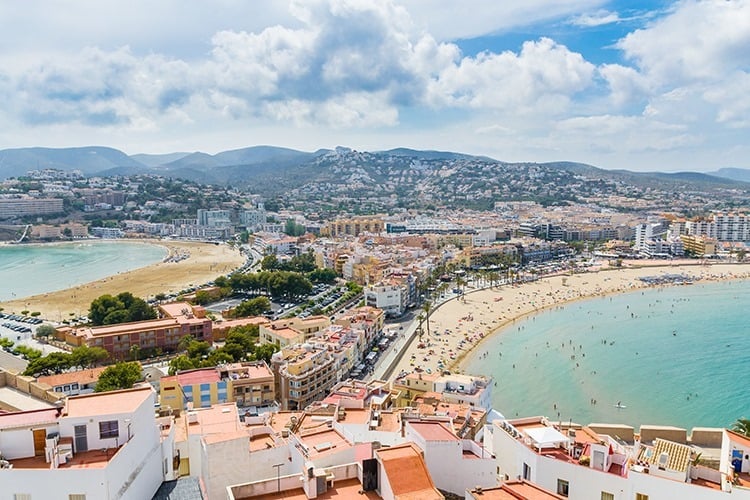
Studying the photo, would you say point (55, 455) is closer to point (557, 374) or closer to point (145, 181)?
point (557, 374)

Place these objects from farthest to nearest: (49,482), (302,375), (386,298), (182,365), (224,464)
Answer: (386,298) → (182,365) → (302,375) → (224,464) → (49,482)

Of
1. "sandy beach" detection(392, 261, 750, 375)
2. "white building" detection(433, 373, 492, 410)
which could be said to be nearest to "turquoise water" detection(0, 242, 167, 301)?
"sandy beach" detection(392, 261, 750, 375)

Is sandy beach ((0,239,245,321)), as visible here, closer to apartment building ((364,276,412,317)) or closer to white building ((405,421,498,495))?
apartment building ((364,276,412,317))

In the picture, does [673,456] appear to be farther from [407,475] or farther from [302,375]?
[302,375]

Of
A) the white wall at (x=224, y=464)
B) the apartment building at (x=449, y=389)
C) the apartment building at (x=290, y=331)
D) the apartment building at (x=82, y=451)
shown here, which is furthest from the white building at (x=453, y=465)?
the apartment building at (x=290, y=331)

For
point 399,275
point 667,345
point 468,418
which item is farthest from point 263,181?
point 468,418

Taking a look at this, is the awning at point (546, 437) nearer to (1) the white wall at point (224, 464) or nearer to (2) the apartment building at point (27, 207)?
(1) the white wall at point (224, 464)

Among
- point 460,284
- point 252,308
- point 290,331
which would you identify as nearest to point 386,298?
point 252,308
